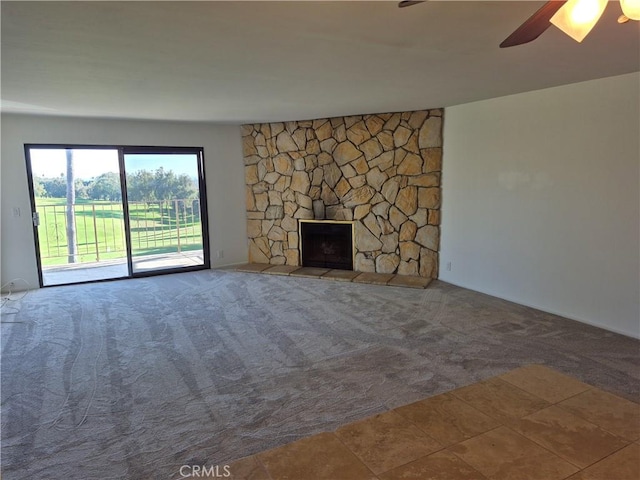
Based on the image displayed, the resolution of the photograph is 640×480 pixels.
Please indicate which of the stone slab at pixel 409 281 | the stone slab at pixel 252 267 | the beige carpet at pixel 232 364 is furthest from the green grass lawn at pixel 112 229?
the stone slab at pixel 409 281

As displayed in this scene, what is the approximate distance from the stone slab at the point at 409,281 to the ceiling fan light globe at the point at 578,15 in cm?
375

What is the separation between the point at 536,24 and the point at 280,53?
159cm

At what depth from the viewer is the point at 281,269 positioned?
6098mm

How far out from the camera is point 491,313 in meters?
4.12

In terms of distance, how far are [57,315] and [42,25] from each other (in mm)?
3129

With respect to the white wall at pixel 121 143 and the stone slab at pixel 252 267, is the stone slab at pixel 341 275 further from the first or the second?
the white wall at pixel 121 143

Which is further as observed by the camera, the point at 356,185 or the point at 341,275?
the point at 356,185

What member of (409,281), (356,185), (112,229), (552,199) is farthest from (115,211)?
(552,199)

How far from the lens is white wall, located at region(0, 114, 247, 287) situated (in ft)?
16.3

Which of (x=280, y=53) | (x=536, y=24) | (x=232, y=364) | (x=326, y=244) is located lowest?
(x=232, y=364)

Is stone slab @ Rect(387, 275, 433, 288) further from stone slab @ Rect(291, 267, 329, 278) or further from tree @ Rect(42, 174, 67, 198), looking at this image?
tree @ Rect(42, 174, 67, 198)

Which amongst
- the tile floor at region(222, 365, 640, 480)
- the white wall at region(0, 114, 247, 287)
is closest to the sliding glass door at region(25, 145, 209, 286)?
the white wall at region(0, 114, 247, 287)

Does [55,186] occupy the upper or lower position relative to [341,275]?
upper

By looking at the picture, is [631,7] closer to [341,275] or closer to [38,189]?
[341,275]
